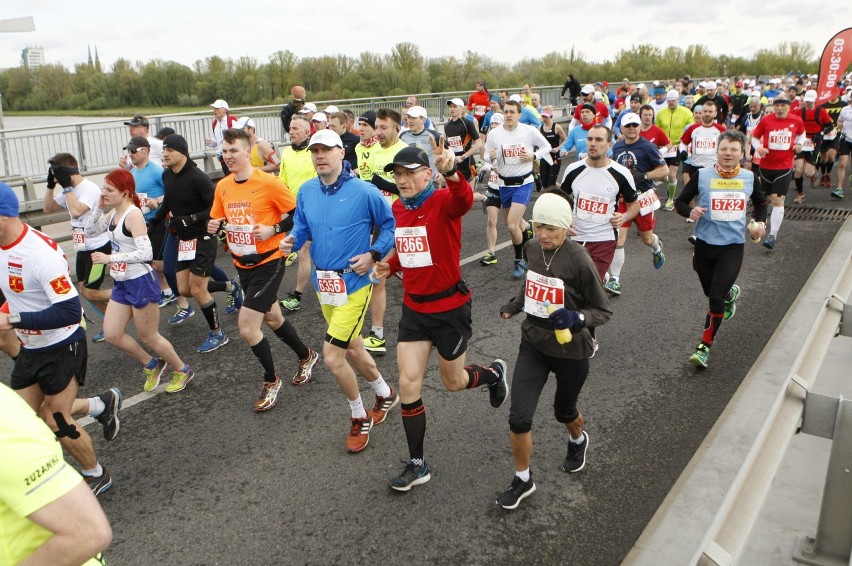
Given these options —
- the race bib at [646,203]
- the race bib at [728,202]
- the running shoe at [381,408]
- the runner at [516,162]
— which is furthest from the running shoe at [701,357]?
the runner at [516,162]

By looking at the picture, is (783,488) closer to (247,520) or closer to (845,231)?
(247,520)

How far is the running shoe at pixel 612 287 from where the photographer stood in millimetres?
7996

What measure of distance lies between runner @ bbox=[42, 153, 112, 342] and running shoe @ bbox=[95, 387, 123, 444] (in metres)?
1.94

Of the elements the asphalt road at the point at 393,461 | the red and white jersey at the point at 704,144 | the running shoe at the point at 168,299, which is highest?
the red and white jersey at the point at 704,144

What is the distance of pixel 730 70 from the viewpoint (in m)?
66.4

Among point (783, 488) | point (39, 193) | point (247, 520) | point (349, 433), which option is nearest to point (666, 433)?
point (783, 488)

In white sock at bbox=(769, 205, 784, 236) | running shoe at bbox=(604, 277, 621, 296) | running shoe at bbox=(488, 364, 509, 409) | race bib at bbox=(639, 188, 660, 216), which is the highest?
race bib at bbox=(639, 188, 660, 216)

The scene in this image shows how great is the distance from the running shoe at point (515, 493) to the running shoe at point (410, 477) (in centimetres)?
52

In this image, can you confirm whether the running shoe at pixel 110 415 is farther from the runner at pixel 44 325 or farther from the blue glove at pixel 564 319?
the blue glove at pixel 564 319

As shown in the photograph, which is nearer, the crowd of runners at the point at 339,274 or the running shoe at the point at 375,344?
the crowd of runners at the point at 339,274

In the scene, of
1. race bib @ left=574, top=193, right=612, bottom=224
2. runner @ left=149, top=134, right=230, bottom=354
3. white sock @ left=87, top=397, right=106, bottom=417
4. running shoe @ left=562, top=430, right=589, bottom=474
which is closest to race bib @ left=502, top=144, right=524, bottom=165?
race bib @ left=574, top=193, right=612, bottom=224

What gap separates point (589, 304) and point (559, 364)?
0.41m

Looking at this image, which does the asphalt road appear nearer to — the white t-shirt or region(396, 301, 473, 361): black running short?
region(396, 301, 473, 361): black running short

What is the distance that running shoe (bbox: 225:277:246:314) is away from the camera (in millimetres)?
7571
